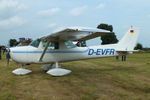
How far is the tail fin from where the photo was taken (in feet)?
29.8

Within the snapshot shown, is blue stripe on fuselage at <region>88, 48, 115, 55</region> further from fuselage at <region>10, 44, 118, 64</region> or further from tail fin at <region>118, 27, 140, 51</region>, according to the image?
tail fin at <region>118, 27, 140, 51</region>

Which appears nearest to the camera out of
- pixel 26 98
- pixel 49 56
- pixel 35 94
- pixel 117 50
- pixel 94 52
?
pixel 26 98

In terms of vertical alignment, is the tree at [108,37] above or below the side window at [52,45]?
above

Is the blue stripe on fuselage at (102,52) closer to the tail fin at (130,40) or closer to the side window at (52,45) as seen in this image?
the tail fin at (130,40)

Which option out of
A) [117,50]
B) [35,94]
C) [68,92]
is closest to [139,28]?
[117,50]

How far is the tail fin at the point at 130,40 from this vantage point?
357 inches

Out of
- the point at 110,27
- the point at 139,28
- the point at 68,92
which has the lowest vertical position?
the point at 68,92

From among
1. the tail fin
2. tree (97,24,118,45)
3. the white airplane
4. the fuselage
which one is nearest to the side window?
the white airplane

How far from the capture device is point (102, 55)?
851 cm

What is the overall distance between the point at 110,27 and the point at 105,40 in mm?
5870

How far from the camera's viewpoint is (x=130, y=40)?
9133 mm

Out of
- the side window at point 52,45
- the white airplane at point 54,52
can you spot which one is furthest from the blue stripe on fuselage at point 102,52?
the side window at point 52,45

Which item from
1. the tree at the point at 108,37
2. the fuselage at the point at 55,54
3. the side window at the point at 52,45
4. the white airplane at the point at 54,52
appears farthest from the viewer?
the tree at the point at 108,37

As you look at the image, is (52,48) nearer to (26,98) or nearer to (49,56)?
(49,56)
